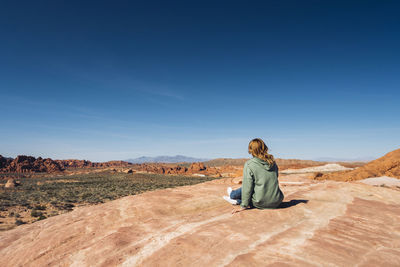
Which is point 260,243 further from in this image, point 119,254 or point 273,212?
point 119,254

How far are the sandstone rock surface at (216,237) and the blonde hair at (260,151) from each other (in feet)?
3.34

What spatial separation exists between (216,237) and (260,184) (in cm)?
148

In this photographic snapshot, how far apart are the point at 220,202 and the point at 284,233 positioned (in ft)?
8.12

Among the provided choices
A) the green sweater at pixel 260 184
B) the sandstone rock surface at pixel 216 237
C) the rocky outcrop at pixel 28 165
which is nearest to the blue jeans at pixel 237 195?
the sandstone rock surface at pixel 216 237

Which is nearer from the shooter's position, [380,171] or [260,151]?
[260,151]

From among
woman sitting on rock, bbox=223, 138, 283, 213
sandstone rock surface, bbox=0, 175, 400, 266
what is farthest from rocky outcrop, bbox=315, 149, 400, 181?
woman sitting on rock, bbox=223, 138, 283, 213

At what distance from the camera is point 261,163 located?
13.4 ft

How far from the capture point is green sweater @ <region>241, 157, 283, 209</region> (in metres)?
4.05

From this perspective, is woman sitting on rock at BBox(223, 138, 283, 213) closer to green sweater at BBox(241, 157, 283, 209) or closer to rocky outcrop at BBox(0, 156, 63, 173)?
green sweater at BBox(241, 157, 283, 209)

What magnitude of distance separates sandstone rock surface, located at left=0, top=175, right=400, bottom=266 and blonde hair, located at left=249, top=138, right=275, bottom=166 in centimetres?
102

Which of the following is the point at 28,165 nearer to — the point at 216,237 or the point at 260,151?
the point at 260,151

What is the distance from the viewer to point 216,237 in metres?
3.03

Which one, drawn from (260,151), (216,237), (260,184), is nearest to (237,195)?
(260,184)

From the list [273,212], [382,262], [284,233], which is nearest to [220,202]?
[273,212]
